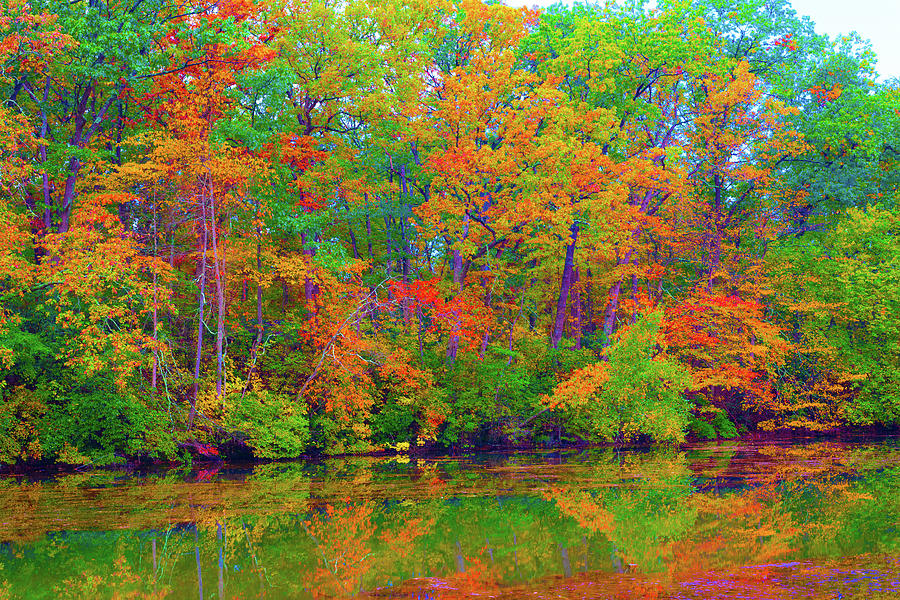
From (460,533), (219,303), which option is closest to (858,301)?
(219,303)

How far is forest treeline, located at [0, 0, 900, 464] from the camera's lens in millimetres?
21812

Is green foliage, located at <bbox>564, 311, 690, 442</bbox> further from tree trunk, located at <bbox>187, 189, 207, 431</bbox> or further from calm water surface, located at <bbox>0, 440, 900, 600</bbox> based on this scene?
tree trunk, located at <bbox>187, 189, 207, 431</bbox>

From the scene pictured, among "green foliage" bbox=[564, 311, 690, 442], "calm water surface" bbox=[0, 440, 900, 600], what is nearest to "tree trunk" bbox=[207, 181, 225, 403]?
"calm water surface" bbox=[0, 440, 900, 600]

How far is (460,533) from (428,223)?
17.4 metres

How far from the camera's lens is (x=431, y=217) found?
28.1m

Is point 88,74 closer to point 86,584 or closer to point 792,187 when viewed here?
point 86,584

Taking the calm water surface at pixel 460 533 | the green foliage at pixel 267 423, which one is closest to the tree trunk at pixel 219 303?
the green foliage at pixel 267 423

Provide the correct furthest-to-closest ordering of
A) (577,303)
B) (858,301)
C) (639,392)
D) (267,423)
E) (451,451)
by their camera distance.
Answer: (577,303)
(858,301)
(639,392)
(451,451)
(267,423)

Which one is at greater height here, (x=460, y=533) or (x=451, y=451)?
(x=451, y=451)

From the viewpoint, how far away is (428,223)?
2853cm

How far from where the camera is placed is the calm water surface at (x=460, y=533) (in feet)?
29.4

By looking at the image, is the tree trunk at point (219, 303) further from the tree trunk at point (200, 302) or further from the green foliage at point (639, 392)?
the green foliage at point (639, 392)

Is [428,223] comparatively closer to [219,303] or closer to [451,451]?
[451,451]

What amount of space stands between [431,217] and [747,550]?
19.2 m
